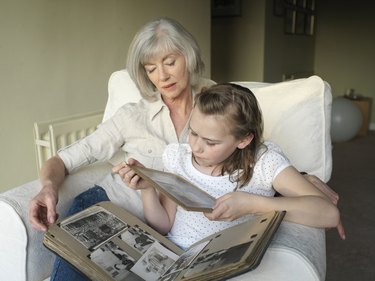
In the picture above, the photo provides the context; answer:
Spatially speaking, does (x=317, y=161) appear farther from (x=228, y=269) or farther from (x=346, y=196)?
(x=346, y=196)

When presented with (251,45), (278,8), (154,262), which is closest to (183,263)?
(154,262)

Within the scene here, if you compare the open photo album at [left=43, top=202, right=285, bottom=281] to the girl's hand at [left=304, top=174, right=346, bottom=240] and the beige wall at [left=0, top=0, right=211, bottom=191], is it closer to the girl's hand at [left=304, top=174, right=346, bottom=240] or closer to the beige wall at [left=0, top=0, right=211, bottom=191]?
the girl's hand at [left=304, top=174, right=346, bottom=240]

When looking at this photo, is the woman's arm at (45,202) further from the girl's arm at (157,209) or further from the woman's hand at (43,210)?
the girl's arm at (157,209)

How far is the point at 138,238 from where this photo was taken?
2.89 ft

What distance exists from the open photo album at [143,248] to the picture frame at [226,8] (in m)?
3.04

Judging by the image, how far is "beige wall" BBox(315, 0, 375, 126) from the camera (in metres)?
4.51

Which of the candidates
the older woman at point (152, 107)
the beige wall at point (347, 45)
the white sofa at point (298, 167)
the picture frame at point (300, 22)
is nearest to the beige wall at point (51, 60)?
the white sofa at point (298, 167)

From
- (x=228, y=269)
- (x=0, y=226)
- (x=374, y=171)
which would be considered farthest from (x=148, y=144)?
(x=374, y=171)

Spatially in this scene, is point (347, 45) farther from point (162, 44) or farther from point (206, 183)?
point (206, 183)

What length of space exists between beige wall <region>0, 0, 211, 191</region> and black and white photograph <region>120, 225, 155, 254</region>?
1002mm

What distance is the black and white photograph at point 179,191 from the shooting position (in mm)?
678

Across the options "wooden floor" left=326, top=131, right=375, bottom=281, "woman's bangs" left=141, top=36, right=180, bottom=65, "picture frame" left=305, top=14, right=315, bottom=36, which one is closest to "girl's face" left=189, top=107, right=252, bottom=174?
"woman's bangs" left=141, top=36, right=180, bottom=65

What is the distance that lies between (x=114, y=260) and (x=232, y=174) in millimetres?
358

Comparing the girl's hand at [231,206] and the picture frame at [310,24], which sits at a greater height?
the picture frame at [310,24]
